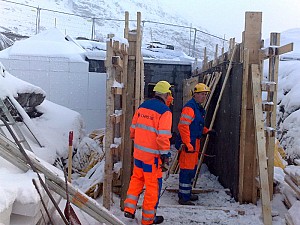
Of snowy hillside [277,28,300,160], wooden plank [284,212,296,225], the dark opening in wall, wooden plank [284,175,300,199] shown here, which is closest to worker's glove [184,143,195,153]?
wooden plank [284,175,300,199]

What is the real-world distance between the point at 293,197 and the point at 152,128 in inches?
93.7

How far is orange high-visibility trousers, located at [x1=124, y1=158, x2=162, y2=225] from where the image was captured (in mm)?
4480

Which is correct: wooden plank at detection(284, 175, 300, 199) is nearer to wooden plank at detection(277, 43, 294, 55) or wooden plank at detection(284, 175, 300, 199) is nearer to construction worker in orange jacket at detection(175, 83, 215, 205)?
construction worker in orange jacket at detection(175, 83, 215, 205)

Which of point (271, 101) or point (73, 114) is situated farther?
point (73, 114)

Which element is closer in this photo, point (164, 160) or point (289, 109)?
point (164, 160)

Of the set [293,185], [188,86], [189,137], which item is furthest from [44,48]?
[293,185]

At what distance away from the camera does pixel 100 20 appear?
39562 mm

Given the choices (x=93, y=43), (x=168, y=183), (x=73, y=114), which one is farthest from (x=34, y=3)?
(x=168, y=183)

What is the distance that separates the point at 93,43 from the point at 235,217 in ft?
35.1

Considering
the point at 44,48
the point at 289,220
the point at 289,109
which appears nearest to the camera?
the point at 289,220

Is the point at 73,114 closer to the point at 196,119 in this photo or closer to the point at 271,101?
the point at 196,119

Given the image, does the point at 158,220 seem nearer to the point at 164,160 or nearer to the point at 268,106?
the point at 164,160

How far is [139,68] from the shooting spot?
5.40 metres

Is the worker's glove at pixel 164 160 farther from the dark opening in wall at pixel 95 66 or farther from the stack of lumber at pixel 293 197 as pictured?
the dark opening in wall at pixel 95 66
